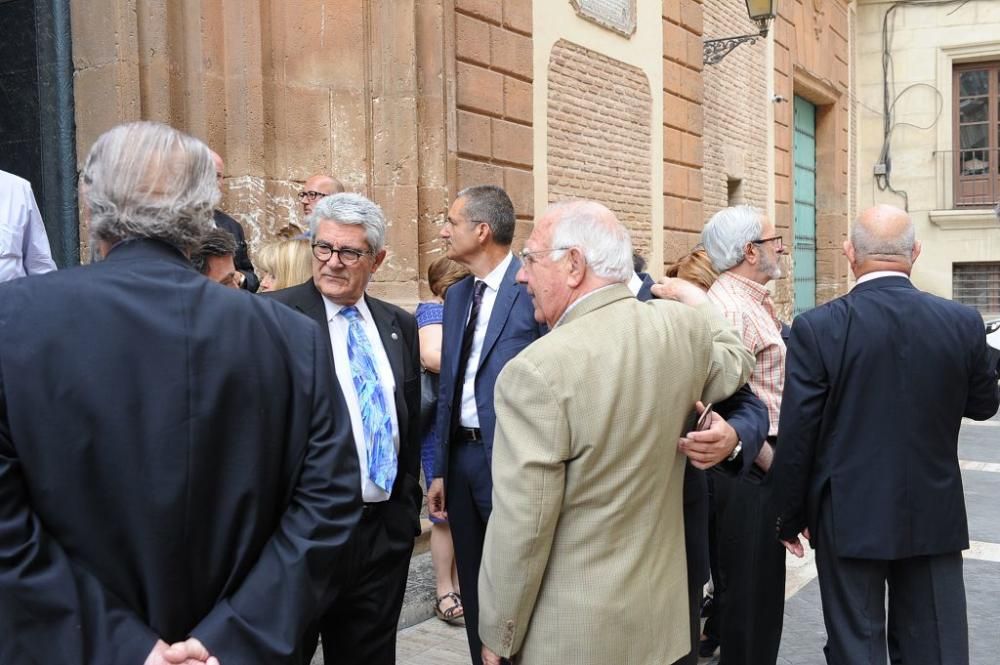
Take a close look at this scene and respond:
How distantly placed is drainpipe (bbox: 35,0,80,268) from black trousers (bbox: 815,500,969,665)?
154 inches

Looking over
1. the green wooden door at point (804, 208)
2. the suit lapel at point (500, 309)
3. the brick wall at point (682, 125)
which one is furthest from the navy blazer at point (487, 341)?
the green wooden door at point (804, 208)

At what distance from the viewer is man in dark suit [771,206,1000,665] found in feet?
10.2

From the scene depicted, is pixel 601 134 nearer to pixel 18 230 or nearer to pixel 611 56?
pixel 611 56

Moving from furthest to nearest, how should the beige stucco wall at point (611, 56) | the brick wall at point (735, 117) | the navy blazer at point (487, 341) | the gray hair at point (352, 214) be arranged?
the brick wall at point (735, 117)
the beige stucco wall at point (611, 56)
the navy blazer at point (487, 341)
the gray hair at point (352, 214)

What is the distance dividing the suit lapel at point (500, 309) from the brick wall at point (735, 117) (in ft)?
27.1

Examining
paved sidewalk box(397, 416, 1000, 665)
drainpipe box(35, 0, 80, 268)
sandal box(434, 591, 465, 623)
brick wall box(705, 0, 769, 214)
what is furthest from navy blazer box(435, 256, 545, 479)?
brick wall box(705, 0, 769, 214)

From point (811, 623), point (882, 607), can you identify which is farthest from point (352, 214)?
point (811, 623)

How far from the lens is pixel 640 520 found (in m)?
2.28

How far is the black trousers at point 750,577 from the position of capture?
3607 millimetres

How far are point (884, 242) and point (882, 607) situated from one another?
117 centimetres

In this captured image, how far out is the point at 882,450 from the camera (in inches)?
122

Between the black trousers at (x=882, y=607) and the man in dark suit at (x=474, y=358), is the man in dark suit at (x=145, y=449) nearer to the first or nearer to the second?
the man in dark suit at (x=474, y=358)

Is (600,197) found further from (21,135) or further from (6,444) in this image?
(6,444)

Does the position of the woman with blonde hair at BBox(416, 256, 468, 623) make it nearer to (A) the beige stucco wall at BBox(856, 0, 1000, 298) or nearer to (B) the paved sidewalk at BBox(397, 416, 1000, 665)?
(B) the paved sidewalk at BBox(397, 416, 1000, 665)
